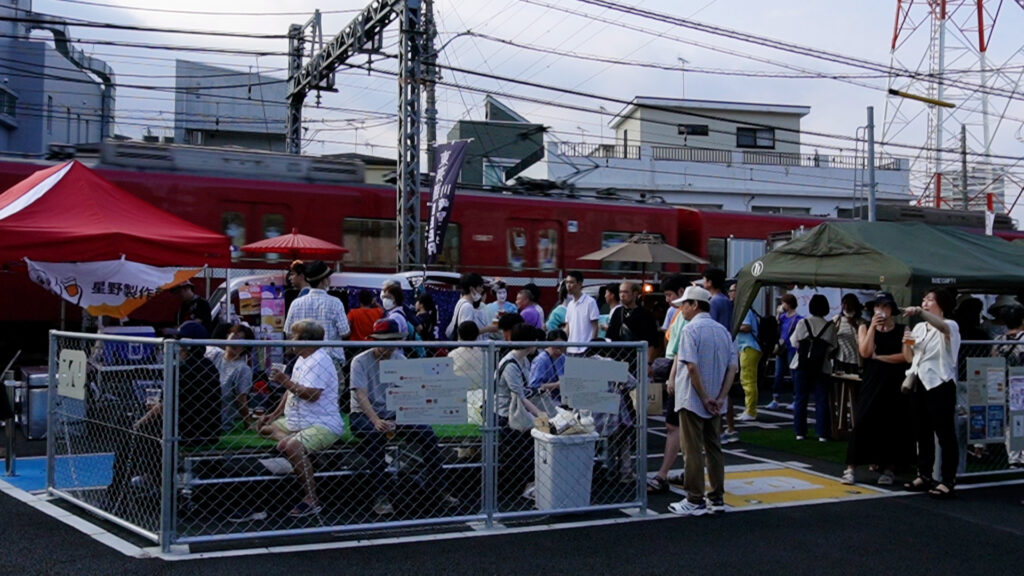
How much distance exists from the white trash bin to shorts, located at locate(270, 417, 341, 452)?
4.88 feet

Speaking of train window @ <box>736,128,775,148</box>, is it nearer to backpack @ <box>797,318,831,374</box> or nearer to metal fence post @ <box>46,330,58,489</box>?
backpack @ <box>797,318,831,374</box>

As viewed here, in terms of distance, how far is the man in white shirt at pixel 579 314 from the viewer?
10.6m

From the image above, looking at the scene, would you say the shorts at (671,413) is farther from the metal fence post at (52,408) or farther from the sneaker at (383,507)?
the metal fence post at (52,408)

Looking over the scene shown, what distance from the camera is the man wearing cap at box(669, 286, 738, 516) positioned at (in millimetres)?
7012

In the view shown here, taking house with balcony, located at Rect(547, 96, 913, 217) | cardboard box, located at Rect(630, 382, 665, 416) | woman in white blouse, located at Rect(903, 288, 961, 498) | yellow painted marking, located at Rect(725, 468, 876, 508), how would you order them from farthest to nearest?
house with balcony, located at Rect(547, 96, 913, 217) < cardboard box, located at Rect(630, 382, 665, 416) < woman in white blouse, located at Rect(903, 288, 961, 498) < yellow painted marking, located at Rect(725, 468, 876, 508)

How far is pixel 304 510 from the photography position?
6.45 m

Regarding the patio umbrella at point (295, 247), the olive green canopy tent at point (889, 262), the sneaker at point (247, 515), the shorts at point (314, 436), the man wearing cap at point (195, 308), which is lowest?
the sneaker at point (247, 515)

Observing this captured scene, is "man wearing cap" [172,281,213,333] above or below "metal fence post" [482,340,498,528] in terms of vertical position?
above

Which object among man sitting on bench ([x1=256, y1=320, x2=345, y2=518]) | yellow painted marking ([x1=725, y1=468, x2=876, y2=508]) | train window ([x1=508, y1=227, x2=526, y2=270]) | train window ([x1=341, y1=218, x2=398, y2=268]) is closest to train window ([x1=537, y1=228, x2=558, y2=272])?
train window ([x1=508, y1=227, x2=526, y2=270])

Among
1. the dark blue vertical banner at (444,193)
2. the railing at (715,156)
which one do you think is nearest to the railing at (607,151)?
the railing at (715,156)

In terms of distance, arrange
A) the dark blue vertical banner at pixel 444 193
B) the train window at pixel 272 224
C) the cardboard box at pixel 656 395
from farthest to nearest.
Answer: the train window at pixel 272 224
the dark blue vertical banner at pixel 444 193
the cardboard box at pixel 656 395

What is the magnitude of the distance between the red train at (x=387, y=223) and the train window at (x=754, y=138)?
18979 millimetres

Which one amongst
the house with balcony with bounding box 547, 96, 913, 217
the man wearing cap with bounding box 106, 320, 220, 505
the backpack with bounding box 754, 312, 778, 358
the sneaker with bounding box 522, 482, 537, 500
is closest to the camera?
the man wearing cap with bounding box 106, 320, 220, 505

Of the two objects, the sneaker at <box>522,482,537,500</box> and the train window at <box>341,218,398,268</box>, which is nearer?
the sneaker at <box>522,482,537,500</box>
